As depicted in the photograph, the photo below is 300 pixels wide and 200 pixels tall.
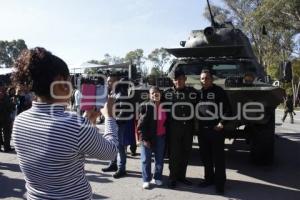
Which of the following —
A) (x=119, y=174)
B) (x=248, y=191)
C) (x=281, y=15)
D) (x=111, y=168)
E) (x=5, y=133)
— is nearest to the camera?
(x=248, y=191)

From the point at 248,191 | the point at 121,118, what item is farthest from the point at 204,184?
the point at 121,118

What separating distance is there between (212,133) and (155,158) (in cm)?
98

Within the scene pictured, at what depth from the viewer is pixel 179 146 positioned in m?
7.04

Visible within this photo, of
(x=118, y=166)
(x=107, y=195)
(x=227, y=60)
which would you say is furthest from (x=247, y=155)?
(x=107, y=195)

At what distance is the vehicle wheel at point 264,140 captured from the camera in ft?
26.1

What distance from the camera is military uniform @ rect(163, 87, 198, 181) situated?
7016 mm

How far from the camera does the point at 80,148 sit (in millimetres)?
2371

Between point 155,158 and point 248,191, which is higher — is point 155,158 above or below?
above

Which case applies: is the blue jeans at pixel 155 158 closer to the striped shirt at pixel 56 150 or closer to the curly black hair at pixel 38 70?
the striped shirt at pixel 56 150

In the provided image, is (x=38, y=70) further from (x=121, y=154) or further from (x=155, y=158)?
(x=121, y=154)

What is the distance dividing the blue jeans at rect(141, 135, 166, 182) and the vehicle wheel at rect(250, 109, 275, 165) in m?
1.95

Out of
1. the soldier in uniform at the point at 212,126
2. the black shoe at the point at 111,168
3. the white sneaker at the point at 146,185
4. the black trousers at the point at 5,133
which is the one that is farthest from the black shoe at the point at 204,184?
the black trousers at the point at 5,133

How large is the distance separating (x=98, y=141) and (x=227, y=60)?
7.48 meters

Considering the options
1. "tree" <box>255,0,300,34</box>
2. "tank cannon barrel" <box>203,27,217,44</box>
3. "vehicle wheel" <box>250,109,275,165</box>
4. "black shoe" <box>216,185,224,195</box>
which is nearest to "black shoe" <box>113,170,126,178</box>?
"black shoe" <box>216,185,224,195</box>
